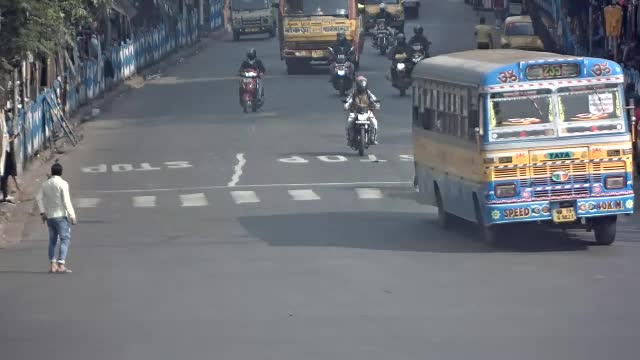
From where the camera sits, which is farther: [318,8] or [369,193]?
[318,8]

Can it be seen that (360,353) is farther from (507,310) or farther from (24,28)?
(24,28)

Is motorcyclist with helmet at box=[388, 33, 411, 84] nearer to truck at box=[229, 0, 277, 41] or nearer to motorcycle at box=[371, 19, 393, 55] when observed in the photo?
motorcycle at box=[371, 19, 393, 55]

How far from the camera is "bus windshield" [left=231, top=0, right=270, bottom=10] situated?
3063 inches

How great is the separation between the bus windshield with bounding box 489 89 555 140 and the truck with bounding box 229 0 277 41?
57667mm

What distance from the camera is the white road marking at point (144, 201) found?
28487 mm

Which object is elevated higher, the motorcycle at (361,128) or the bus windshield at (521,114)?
the bus windshield at (521,114)

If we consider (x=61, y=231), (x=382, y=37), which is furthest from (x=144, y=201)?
(x=382, y=37)

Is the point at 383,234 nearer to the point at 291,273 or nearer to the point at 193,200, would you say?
the point at 291,273

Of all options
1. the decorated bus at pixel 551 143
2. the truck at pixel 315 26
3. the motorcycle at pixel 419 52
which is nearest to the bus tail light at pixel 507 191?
the decorated bus at pixel 551 143

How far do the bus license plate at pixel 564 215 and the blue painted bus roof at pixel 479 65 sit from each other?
1.81 meters

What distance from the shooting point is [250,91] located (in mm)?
43656

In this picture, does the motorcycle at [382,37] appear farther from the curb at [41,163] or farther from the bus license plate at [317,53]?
the bus license plate at [317,53]

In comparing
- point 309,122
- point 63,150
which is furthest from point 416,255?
point 309,122

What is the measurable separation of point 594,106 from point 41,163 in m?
16.9
